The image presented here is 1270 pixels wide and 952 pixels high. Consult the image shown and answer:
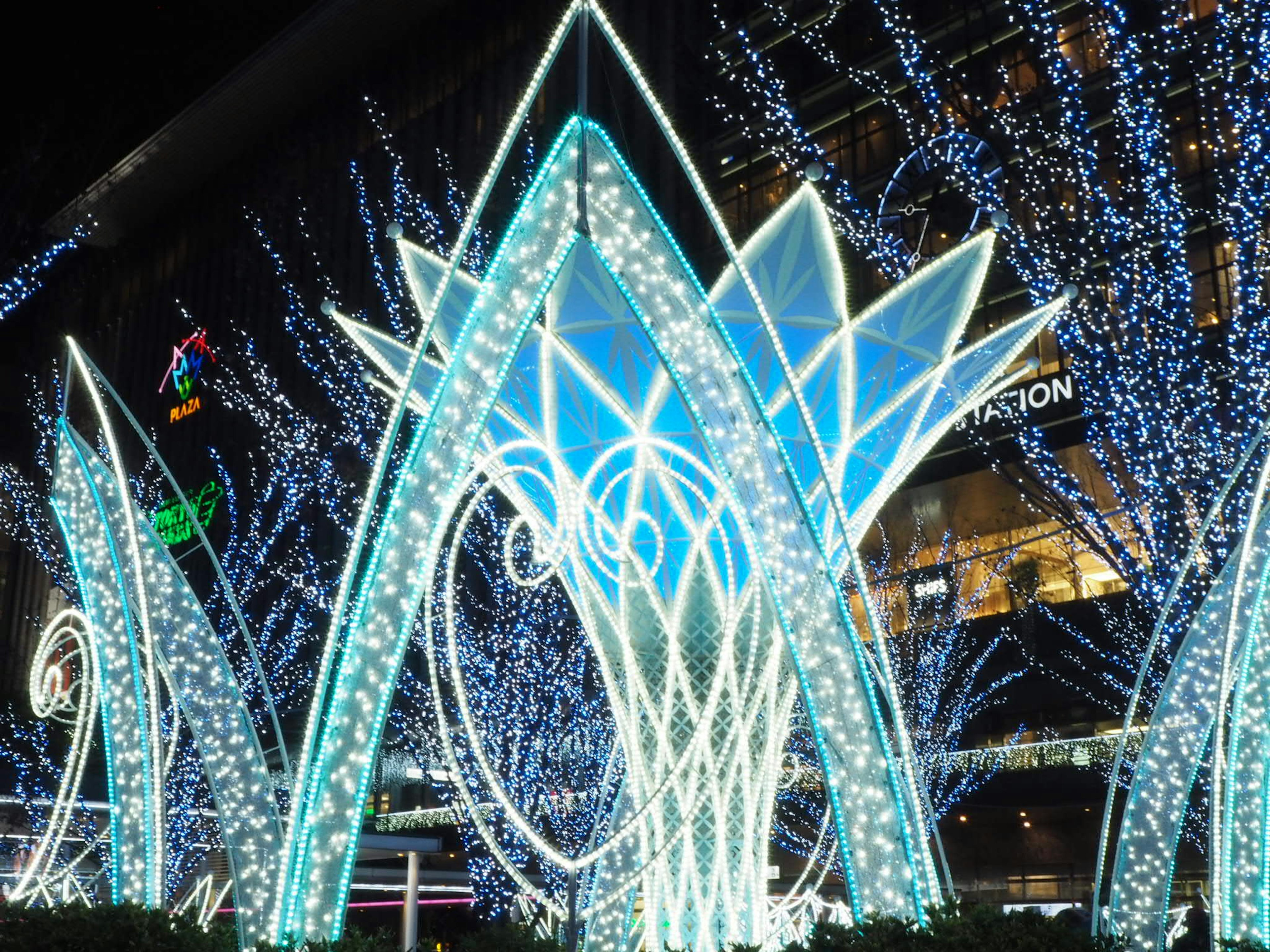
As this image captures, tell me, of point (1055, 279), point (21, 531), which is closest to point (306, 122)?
point (21, 531)

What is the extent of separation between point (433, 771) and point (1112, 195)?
77.7 ft

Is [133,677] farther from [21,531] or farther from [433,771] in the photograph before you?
[21,531]

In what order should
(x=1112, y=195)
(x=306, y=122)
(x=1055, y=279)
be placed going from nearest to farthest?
(x=1055, y=279)
(x=1112, y=195)
(x=306, y=122)

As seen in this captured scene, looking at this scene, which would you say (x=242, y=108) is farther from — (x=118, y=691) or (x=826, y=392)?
(x=118, y=691)

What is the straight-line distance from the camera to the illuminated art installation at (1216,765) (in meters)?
10.0

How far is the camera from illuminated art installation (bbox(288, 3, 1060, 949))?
29.6ft

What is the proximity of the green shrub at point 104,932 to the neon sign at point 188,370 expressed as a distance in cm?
4388

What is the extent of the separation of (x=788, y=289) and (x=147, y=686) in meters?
7.10

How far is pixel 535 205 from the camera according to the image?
919 cm

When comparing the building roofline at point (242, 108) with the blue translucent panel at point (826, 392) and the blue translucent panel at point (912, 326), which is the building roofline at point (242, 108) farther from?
the blue translucent panel at point (912, 326)

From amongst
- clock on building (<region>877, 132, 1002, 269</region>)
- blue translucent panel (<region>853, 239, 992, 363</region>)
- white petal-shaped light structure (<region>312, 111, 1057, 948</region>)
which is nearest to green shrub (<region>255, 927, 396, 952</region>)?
white petal-shaped light structure (<region>312, 111, 1057, 948</region>)

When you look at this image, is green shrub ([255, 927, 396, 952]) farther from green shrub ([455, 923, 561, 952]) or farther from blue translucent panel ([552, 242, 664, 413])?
blue translucent panel ([552, 242, 664, 413])

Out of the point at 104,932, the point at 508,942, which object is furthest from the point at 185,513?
the point at 508,942

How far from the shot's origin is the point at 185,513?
172 ft
